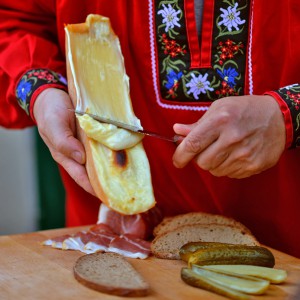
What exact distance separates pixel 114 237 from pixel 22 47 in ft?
2.58

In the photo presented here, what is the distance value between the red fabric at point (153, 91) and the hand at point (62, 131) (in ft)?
0.84

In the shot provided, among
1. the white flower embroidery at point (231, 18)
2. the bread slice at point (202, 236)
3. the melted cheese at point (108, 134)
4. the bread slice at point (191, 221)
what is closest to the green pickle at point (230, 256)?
the bread slice at point (202, 236)

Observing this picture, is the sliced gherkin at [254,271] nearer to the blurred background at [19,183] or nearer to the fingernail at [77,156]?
the fingernail at [77,156]

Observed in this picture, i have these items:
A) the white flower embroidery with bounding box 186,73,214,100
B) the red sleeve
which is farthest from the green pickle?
the red sleeve

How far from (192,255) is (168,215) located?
617 mm

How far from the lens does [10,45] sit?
9.05ft

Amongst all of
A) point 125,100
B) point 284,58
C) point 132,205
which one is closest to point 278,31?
point 284,58

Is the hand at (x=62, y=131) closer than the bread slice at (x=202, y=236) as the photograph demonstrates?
Yes

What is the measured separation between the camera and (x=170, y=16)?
2.52 metres

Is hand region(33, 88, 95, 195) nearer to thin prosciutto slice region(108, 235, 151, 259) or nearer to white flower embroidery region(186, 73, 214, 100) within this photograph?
thin prosciutto slice region(108, 235, 151, 259)

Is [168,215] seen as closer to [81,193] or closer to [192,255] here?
[81,193]

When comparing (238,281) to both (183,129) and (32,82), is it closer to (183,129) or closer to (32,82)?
(183,129)

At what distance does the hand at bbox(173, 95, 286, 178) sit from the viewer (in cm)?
216

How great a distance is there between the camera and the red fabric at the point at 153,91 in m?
2.47
